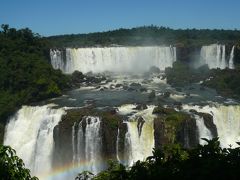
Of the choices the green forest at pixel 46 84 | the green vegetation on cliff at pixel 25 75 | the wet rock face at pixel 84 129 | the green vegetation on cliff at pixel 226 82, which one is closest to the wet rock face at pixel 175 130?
the wet rock face at pixel 84 129


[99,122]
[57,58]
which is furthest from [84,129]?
[57,58]

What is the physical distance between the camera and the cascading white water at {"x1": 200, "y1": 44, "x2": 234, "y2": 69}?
149 feet

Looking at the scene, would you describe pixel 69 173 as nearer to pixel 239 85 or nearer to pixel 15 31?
pixel 239 85

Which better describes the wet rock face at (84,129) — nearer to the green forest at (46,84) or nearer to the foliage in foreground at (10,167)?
the green forest at (46,84)

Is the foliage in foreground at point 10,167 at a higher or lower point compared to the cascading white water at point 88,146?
higher

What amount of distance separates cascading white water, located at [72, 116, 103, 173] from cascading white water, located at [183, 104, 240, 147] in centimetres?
633

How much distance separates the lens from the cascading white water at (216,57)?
149ft

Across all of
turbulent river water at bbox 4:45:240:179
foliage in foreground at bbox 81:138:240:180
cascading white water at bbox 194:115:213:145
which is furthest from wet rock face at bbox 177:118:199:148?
foliage in foreground at bbox 81:138:240:180

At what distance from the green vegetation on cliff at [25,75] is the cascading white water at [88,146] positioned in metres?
7.68

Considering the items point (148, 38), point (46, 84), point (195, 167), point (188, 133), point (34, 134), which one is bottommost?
point (34, 134)

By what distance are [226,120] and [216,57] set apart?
18.8 meters

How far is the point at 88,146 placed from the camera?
25750 mm

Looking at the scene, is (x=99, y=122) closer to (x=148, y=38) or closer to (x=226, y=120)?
(x=226, y=120)

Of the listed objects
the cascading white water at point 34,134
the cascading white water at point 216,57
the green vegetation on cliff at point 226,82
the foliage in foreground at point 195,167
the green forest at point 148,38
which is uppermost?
the green forest at point 148,38
